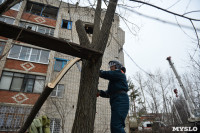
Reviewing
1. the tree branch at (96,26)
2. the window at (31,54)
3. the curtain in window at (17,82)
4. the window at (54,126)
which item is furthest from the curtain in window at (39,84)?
the tree branch at (96,26)

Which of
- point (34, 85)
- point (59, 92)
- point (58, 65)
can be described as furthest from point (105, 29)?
point (58, 65)

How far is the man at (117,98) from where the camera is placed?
228cm

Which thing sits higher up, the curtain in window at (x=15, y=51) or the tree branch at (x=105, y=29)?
the curtain in window at (x=15, y=51)

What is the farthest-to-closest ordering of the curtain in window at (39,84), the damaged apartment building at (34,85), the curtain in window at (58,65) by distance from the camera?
the curtain in window at (58,65) < the curtain in window at (39,84) < the damaged apartment building at (34,85)

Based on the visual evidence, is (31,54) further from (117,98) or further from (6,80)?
(117,98)

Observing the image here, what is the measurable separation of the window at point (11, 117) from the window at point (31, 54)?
4519 millimetres

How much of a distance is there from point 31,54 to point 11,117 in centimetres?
585

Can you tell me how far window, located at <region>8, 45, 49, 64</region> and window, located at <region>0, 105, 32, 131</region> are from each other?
178 inches

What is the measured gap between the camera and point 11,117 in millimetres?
9672

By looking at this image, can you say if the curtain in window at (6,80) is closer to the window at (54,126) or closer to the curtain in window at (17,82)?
the curtain in window at (17,82)

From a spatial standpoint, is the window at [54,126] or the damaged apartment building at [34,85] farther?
the window at [54,126]

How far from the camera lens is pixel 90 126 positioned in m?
1.81

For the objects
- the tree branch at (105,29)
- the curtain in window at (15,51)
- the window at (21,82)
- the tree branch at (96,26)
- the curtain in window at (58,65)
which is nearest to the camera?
the tree branch at (105,29)

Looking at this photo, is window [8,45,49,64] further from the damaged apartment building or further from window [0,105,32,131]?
window [0,105,32,131]
